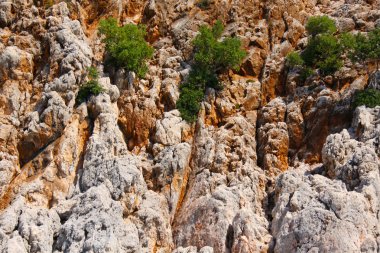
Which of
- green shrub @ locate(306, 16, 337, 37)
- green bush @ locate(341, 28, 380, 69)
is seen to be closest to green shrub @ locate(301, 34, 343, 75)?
green shrub @ locate(306, 16, 337, 37)

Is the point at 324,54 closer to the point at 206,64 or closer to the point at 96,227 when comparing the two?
the point at 206,64

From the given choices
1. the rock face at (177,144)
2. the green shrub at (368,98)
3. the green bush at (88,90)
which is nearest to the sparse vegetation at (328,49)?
the rock face at (177,144)

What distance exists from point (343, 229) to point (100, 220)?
42.3 feet

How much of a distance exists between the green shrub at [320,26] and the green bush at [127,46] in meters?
12.7

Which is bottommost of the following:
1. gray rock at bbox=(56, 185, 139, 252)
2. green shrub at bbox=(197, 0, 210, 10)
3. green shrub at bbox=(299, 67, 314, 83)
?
gray rock at bbox=(56, 185, 139, 252)

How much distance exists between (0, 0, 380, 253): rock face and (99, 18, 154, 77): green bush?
80 centimetres

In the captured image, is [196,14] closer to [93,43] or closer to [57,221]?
[93,43]

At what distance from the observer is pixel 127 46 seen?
38.7 meters

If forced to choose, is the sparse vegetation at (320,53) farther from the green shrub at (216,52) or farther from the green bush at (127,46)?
the green bush at (127,46)

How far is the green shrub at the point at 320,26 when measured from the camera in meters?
39.8

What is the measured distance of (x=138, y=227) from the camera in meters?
30.1

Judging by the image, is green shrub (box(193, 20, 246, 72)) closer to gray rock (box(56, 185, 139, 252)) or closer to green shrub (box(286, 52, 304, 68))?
green shrub (box(286, 52, 304, 68))

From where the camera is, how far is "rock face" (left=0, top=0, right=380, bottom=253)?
2786cm

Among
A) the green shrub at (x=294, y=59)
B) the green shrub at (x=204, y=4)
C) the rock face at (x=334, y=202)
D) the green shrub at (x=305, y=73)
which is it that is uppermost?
the green shrub at (x=204, y=4)
